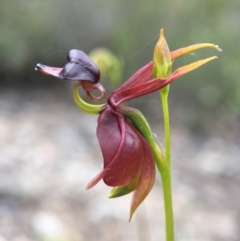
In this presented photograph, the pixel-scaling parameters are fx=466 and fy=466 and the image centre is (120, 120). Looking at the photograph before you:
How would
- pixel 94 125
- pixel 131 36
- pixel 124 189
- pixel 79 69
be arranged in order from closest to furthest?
1. pixel 79 69
2. pixel 124 189
3. pixel 94 125
4. pixel 131 36

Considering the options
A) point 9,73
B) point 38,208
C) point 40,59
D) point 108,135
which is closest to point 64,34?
point 40,59

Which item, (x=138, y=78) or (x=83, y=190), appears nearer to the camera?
(x=138, y=78)

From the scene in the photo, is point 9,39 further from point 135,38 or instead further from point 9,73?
point 135,38

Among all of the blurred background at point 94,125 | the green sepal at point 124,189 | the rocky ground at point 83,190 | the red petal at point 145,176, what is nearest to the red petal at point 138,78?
the red petal at point 145,176

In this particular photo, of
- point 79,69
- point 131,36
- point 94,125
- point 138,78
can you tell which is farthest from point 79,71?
point 131,36

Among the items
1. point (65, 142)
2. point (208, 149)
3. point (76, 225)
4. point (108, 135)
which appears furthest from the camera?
point (208, 149)

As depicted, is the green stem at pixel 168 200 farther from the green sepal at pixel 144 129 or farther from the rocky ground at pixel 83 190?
the rocky ground at pixel 83 190

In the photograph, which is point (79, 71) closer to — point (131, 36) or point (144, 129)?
point (144, 129)
